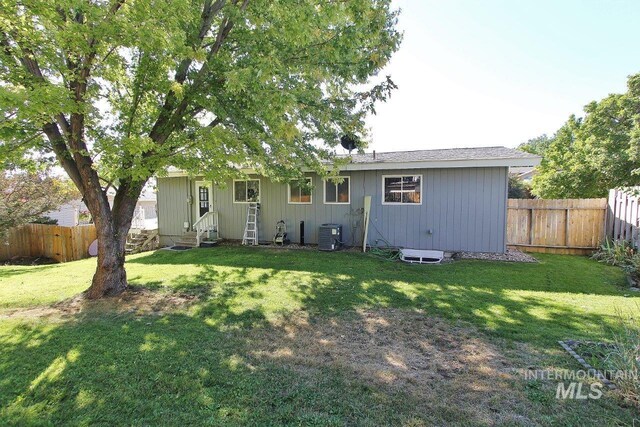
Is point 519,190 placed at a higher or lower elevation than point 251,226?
higher

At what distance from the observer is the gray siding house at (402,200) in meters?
8.84

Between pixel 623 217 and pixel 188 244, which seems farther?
pixel 188 244

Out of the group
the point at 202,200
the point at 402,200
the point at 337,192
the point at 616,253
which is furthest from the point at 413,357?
the point at 202,200

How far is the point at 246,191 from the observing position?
1209 cm

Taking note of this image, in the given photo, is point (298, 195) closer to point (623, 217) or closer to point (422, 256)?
point (422, 256)

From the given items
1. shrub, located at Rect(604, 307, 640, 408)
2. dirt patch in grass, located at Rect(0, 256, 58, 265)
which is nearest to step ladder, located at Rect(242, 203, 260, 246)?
dirt patch in grass, located at Rect(0, 256, 58, 265)

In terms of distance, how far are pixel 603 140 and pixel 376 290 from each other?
44.1 ft

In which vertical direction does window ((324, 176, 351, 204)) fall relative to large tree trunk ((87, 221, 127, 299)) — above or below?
above

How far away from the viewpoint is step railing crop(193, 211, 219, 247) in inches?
468

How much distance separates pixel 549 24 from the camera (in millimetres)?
8586

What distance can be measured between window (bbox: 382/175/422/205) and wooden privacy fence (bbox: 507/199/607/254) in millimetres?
3183

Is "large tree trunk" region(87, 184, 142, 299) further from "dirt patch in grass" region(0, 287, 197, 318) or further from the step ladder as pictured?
the step ladder

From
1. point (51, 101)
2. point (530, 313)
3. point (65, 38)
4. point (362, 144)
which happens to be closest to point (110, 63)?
point (65, 38)

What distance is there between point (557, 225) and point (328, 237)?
7017 millimetres
